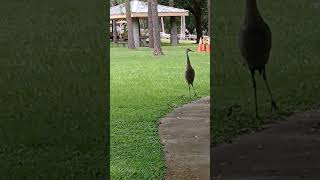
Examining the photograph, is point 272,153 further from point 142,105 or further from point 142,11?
point 142,11

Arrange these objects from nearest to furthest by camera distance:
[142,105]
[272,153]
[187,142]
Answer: [272,153] < [187,142] < [142,105]

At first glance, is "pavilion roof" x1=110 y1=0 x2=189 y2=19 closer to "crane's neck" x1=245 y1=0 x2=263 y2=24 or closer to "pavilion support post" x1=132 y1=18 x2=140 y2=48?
"pavilion support post" x1=132 y1=18 x2=140 y2=48

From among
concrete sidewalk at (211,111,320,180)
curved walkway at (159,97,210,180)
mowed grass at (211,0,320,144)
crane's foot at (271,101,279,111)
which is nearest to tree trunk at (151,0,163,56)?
curved walkway at (159,97,210,180)

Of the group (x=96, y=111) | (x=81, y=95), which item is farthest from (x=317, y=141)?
(x=81, y=95)

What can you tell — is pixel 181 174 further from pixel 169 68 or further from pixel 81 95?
pixel 169 68

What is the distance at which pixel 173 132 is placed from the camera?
8539 millimetres

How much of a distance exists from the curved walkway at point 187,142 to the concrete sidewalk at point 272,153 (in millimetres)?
1585

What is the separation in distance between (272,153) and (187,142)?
4690mm

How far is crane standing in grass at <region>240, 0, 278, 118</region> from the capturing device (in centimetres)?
251

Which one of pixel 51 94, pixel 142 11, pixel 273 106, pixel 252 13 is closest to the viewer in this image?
pixel 252 13

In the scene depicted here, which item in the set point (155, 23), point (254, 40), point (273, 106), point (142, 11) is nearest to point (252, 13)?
point (254, 40)

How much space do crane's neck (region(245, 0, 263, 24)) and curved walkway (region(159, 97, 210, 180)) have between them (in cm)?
353

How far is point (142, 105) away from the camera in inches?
435

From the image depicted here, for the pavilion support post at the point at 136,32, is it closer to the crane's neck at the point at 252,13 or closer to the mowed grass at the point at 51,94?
the mowed grass at the point at 51,94
